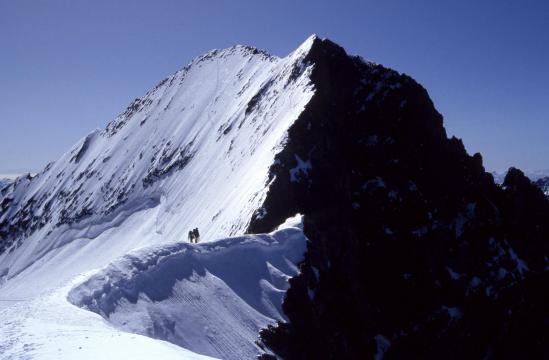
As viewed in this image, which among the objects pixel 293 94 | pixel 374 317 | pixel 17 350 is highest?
pixel 293 94

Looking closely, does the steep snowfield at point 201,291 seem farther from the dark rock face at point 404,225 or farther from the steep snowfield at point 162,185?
the dark rock face at point 404,225

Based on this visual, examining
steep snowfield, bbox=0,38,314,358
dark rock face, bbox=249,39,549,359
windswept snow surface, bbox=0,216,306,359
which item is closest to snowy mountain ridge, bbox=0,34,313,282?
steep snowfield, bbox=0,38,314,358

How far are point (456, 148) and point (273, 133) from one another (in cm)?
1575

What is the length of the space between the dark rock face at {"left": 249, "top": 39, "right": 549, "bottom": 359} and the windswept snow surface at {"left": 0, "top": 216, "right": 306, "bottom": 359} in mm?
3656

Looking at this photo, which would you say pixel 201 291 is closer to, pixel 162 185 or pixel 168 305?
pixel 168 305

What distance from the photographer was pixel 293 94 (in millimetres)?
45219

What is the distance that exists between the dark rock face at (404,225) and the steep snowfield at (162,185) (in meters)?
2.80

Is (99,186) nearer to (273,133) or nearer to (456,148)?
(273,133)

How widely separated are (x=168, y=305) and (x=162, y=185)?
44962mm

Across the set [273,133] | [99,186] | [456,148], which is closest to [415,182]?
[456,148]

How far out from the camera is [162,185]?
6178cm

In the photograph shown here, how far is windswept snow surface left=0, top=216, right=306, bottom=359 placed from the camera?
12.7 meters

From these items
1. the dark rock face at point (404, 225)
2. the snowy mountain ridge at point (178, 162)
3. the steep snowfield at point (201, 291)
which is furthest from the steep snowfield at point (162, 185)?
the dark rock face at point (404, 225)

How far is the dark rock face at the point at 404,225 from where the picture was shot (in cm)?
3050
